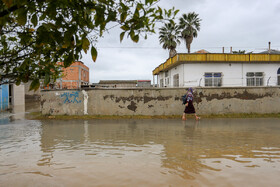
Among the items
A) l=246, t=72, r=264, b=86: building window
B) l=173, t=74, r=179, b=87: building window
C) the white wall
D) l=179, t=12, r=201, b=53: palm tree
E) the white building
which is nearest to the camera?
the white building

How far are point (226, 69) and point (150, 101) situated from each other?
1007 centimetres

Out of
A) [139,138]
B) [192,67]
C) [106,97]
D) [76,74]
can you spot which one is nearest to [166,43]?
[192,67]

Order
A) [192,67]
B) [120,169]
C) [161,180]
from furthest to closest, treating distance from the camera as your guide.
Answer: [192,67], [120,169], [161,180]

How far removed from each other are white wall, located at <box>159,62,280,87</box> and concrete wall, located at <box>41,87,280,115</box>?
5556 millimetres

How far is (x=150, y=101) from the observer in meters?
12.2

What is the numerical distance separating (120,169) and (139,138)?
8.86ft

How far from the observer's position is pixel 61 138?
6.42m

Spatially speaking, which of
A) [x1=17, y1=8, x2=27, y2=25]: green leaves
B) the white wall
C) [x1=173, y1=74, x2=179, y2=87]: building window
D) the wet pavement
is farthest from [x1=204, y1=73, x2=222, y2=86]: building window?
[x1=17, y1=8, x2=27, y2=25]: green leaves

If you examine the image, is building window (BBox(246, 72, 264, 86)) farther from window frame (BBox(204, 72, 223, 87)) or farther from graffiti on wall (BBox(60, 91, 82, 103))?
graffiti on wall (BBox(60, 91, 82, 103))

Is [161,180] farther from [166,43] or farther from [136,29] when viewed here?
[166,43]

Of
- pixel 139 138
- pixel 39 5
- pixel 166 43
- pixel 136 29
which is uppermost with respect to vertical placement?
pixel 166 43

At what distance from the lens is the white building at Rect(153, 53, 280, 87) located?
1779cm

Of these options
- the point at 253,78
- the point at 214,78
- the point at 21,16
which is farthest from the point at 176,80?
the point at 21,16

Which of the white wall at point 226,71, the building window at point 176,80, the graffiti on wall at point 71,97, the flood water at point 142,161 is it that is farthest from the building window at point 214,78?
the flood water at point 142,161
